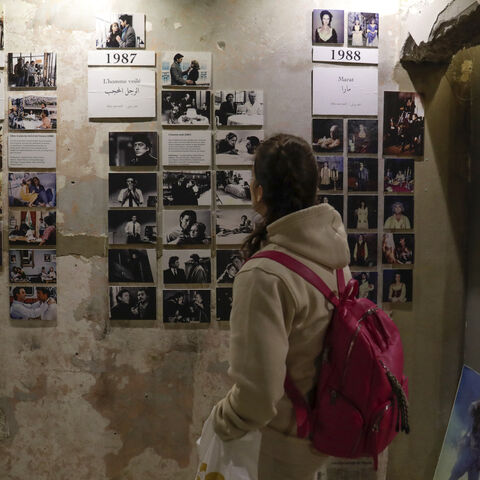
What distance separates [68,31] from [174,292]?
4.00ft

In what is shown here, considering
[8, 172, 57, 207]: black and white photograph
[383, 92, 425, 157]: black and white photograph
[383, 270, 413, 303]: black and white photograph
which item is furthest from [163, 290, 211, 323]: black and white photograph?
[383, 92, 425, 157]: black and white photograph

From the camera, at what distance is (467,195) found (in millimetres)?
2064

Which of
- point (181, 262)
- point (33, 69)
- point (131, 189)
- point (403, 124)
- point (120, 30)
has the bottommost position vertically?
point (181, 262)

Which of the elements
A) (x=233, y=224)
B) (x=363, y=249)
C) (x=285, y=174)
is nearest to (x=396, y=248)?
(x=363, y=249)

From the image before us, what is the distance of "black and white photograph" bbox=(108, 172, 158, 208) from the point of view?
1.96 meters

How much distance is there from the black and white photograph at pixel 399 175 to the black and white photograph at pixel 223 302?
0.84 m

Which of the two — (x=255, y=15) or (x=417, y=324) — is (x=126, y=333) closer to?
(x=417, y=324)

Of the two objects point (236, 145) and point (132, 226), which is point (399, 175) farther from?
point (132, 226)

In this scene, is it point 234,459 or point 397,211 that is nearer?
point 234,459

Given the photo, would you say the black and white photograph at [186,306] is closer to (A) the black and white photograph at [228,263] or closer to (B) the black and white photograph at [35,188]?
(A) the black and white photograph at [228,263]

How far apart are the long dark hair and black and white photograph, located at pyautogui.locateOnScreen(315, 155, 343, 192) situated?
833 millimetres

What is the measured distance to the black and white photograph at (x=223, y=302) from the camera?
1998 mm

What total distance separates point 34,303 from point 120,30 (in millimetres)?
Result: 1245

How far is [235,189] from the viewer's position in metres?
1.98
